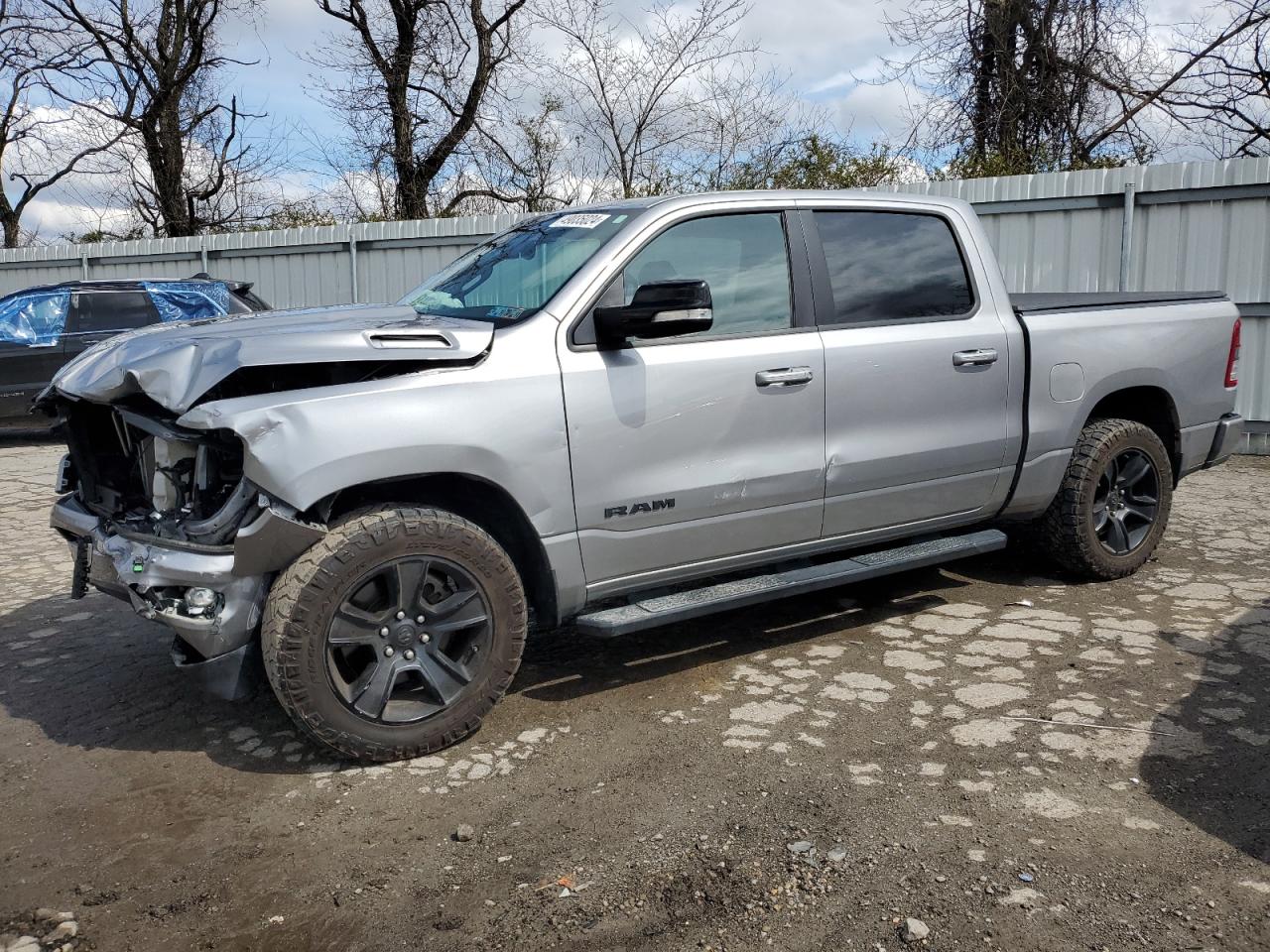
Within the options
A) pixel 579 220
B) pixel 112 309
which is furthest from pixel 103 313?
pixel 579 220

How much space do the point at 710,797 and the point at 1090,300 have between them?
137 inches

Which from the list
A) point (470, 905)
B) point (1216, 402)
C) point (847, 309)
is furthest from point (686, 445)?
point (1216, 402)

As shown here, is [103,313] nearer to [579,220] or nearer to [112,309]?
[112,309]

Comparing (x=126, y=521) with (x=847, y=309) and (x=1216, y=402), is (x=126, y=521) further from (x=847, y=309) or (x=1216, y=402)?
(x=1216, y=402)

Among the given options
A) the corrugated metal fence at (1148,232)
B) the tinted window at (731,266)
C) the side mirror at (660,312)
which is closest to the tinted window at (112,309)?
the corrugated metal fence at (1148,232)

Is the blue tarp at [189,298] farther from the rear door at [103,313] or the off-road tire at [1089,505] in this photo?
the off-road tire at [1089,505]

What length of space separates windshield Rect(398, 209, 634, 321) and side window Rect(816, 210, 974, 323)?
98 cm

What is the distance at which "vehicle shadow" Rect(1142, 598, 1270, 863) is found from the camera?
3137 millimetres

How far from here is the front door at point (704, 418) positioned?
153 inches

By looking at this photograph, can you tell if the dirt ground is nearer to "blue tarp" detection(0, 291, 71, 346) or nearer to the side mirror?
the side mirror

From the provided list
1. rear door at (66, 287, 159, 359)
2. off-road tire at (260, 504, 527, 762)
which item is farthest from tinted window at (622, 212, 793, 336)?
rear door at (66, 287, 159, 359)

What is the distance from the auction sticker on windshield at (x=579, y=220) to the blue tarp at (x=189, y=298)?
25.7 ft

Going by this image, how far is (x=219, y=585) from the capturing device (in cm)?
338

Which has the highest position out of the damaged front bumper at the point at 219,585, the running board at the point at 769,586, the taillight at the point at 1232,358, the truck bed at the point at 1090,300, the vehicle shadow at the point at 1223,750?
the truck bed at the point at 1090,300
